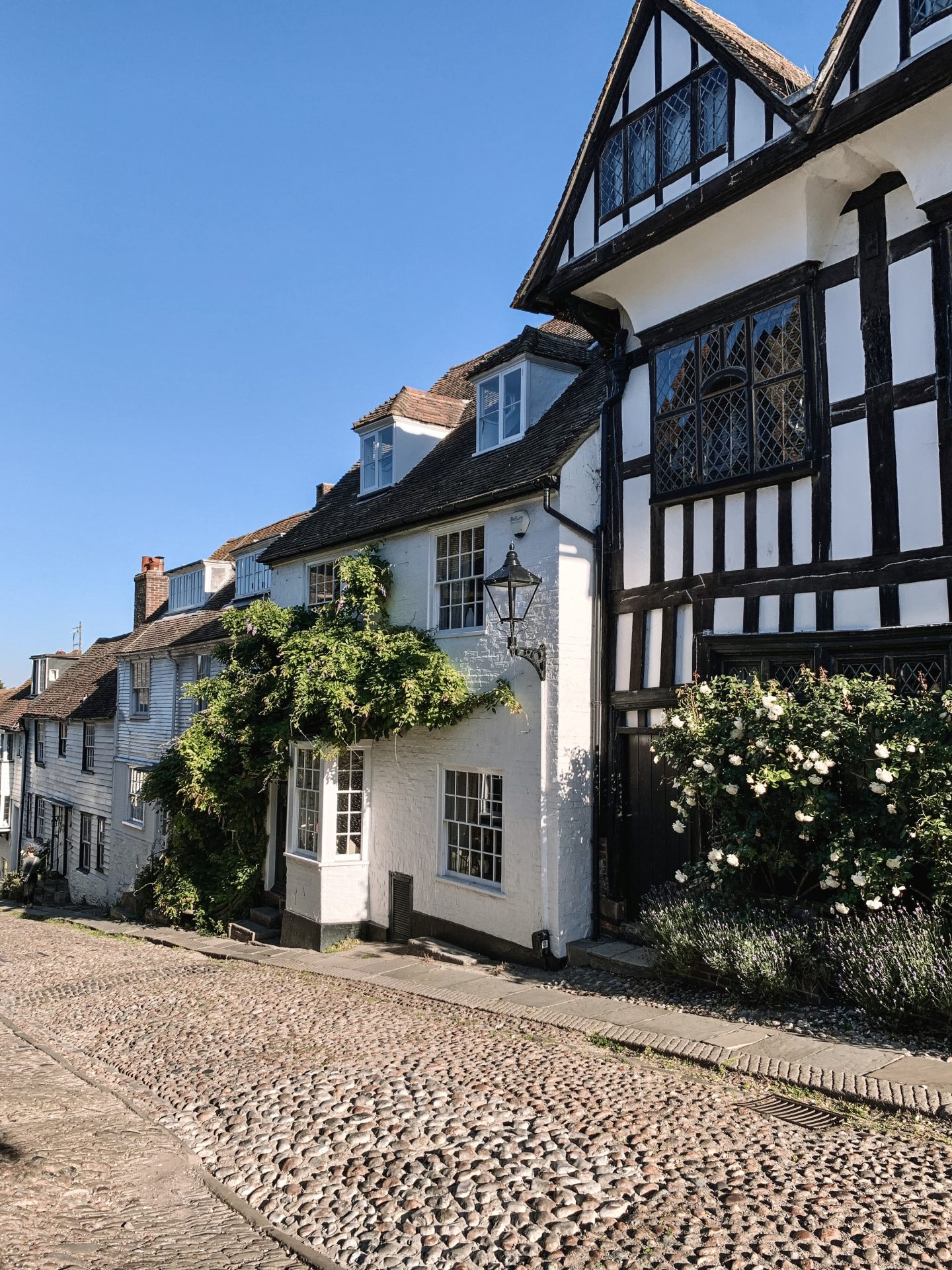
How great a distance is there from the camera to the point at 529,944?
11039 mm

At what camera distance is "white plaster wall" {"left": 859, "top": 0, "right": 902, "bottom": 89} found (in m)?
8.14

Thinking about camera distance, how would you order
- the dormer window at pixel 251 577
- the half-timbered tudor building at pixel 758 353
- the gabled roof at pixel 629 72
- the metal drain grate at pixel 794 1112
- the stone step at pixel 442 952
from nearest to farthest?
the metal drain grate at pixel 794 1112, the half-timbered tudor building at pixel 758 353, the gabled roof at pixel 629 72, the stone step at pixel 442 952, the dormer window at pixel 251 577

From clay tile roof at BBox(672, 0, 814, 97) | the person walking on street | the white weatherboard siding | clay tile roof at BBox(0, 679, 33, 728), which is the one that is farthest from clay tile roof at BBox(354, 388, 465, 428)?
clay tile roof at BBox(0, 679, 33, 728)

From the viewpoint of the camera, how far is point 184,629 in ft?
78.4

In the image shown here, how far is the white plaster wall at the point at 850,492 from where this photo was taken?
8.70 m

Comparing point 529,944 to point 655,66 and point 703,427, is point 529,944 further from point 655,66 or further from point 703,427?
point 655,66

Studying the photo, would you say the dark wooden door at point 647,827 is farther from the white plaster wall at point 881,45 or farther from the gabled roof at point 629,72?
the white plaster wall at point 881,45

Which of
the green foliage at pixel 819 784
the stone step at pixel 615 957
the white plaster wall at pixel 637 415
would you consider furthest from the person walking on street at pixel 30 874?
the green foliage at pixel 819 784

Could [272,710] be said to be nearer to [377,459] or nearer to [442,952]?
[442,952]

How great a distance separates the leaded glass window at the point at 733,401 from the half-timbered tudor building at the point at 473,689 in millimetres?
1260

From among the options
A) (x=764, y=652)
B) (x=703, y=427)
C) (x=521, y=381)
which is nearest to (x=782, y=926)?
(x=764, y=652)

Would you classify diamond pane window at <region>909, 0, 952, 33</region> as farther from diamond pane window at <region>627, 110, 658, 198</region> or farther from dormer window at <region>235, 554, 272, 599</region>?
dormer window at <region>235, 554, 272, 599</region>

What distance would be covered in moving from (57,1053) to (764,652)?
7.72 meters

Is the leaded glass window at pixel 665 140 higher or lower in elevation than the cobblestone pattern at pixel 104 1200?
higher
